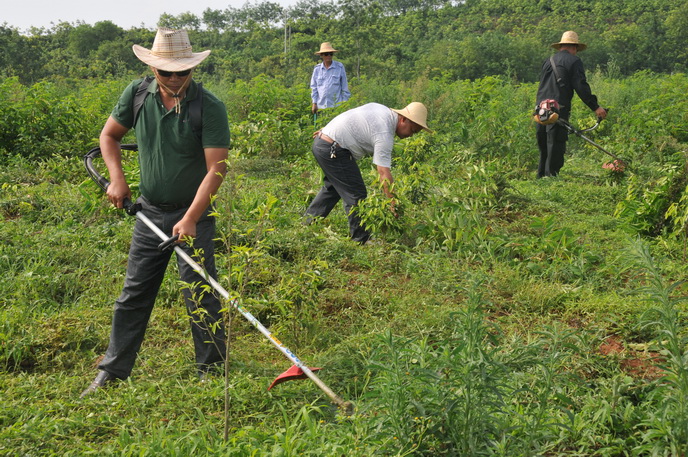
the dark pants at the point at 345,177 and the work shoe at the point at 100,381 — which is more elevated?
the dark pants at the point at 345,177

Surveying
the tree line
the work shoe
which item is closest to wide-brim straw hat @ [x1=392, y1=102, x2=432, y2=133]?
the work shoe

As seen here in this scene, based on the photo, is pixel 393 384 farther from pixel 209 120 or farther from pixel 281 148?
pixel 281 148

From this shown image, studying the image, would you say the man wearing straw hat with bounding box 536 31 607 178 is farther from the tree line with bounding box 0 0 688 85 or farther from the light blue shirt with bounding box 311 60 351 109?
the tree line with bounding box 0 0 688 85

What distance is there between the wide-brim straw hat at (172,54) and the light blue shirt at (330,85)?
6.29 m

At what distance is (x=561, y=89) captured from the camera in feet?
25.7

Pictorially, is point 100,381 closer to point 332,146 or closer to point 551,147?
point 332,146

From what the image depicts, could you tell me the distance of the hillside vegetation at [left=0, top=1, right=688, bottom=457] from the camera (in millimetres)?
2406

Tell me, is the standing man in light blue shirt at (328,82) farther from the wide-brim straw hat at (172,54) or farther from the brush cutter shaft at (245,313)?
the brush cutter shaft at (245,313)

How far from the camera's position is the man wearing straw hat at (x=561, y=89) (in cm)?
776

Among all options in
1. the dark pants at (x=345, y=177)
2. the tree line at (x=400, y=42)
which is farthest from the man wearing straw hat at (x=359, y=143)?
the tree line at (x=400, y=42)

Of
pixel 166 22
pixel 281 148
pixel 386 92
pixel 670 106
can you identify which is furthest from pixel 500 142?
pixel 166 22

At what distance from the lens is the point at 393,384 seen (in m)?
2.31

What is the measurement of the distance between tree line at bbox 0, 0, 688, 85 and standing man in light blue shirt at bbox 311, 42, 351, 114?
916 centimetres

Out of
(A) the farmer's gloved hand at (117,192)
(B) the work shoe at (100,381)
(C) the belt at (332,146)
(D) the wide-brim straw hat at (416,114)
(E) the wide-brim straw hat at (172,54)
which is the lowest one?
(B) the work shoe at (100,381)
